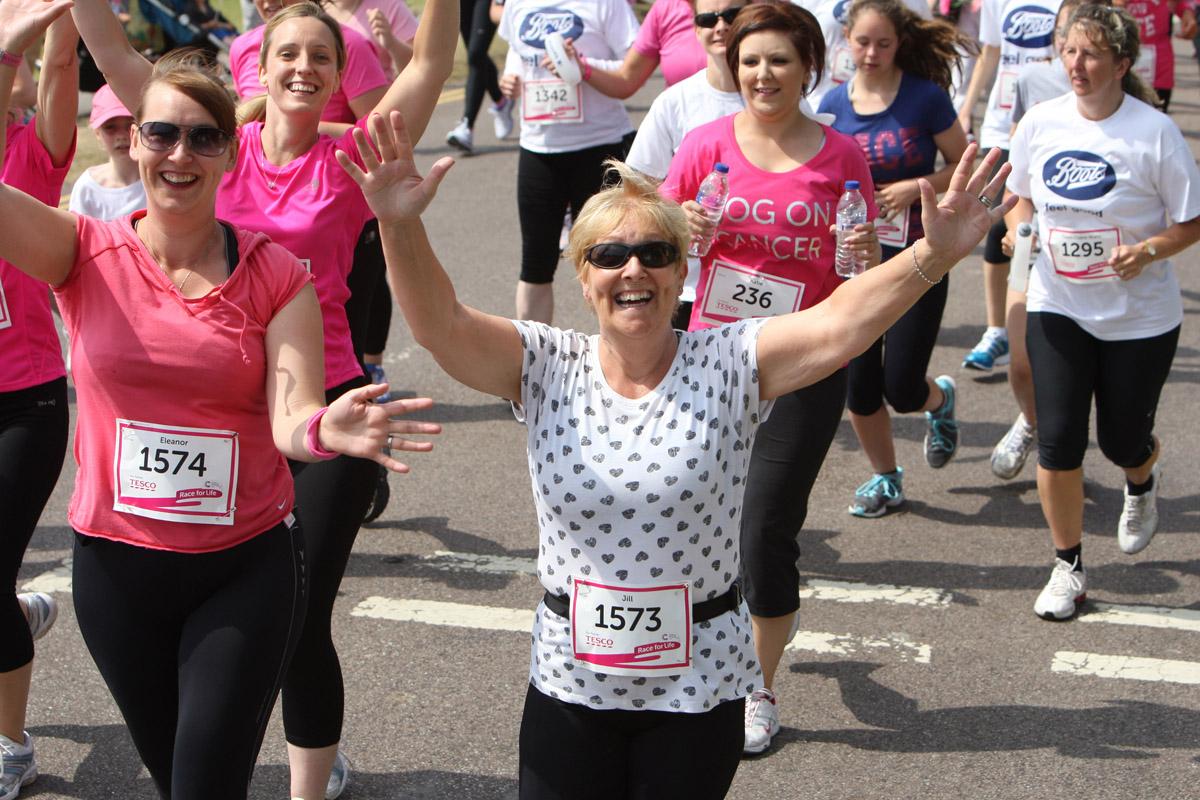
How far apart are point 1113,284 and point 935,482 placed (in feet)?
5.45

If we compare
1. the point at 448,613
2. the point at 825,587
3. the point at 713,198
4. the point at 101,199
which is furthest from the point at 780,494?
the point at 101,199

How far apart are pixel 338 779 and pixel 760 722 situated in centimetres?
120

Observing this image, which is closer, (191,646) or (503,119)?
(191,646)

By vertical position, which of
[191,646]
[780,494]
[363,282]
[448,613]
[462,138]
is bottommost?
[448,613]

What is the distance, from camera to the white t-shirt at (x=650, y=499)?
3096 millimetres

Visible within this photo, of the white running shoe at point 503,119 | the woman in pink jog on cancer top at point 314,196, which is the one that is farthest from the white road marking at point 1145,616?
the white running shoe at point 503,119

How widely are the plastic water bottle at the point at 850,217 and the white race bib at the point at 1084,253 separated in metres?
1.06

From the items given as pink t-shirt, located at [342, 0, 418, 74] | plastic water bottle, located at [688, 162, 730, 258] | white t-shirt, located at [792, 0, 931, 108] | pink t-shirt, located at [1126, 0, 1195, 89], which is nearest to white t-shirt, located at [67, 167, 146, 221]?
pink t-shirt, located at [342, 0, 418, 74]

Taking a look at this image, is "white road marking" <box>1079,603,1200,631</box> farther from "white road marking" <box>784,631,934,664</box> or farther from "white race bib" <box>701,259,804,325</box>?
"white race bib" <box>701,259,804,325</box>

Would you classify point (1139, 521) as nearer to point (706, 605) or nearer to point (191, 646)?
point (706, 605)

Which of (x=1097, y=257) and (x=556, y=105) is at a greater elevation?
(x=556, y=105)

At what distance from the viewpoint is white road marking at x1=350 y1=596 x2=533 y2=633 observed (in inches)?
208

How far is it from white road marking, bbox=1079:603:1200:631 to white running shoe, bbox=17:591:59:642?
11.1ft

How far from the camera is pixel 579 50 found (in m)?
7.71
